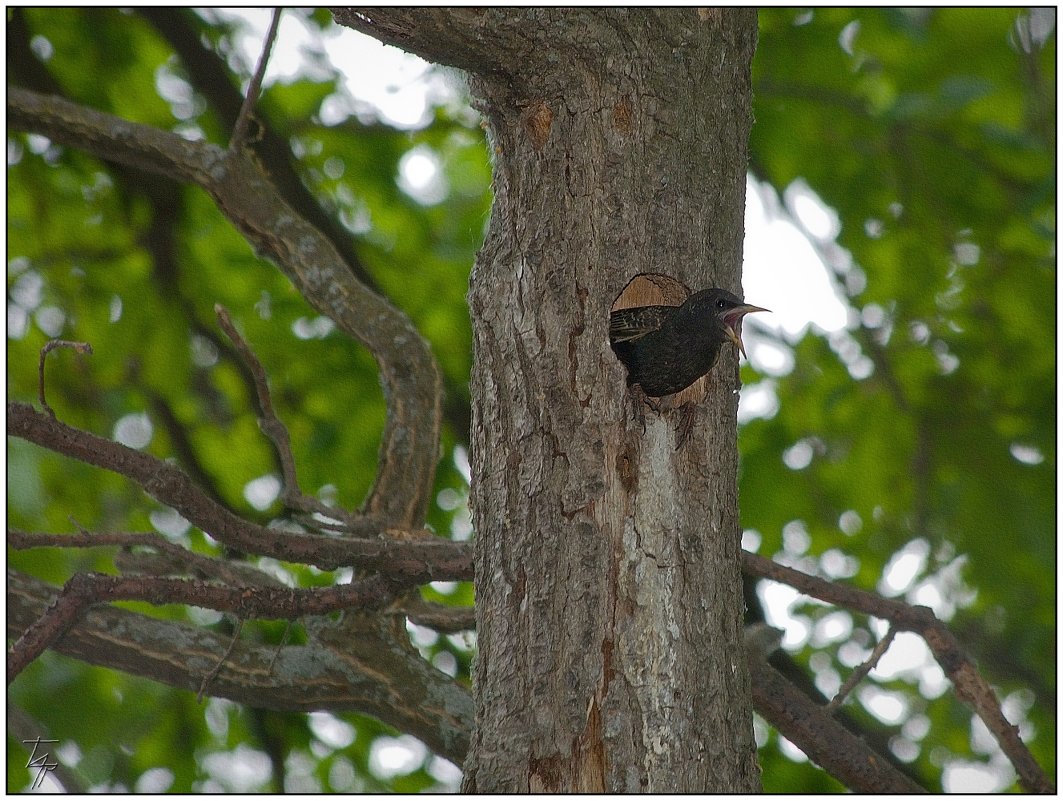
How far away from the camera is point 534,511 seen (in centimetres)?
211

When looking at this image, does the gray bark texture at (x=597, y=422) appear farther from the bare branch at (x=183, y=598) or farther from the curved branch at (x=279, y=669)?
the curved branch at (x=279, y=669)

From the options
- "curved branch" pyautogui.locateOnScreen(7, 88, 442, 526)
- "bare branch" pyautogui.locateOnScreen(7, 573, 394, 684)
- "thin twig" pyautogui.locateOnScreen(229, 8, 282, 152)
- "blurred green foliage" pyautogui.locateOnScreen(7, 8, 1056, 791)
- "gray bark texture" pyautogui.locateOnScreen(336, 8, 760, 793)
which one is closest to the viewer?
"gray bark texture" pyautogui.locateOnScreen(336, 8, 760, 793)

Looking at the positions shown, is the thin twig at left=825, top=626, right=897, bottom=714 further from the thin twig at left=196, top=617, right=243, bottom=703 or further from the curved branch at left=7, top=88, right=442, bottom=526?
the thin twig at left=196, top=617, right=243, bottom=703

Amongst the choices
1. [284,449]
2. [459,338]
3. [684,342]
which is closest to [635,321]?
[684,342]

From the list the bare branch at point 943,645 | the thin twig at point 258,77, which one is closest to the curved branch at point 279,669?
the bare branch at point 943,645

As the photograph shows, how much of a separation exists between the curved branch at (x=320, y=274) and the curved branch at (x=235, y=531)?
485 millimetres

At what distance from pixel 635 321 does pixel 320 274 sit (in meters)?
1.24

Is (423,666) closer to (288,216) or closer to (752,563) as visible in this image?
(752,563)

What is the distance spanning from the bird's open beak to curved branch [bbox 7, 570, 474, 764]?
1338mm

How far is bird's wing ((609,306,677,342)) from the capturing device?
2.36 meters

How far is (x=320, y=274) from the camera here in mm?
3248

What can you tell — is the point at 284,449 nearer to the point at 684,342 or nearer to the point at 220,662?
the point at 220,662

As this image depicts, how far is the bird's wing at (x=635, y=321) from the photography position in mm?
2361

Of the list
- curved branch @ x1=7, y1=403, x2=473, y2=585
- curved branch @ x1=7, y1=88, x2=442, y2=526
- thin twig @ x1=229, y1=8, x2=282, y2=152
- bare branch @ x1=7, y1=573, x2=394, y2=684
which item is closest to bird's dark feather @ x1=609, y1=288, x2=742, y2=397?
curved branch @ x1=7, y1=403, x2=473, y2=585
